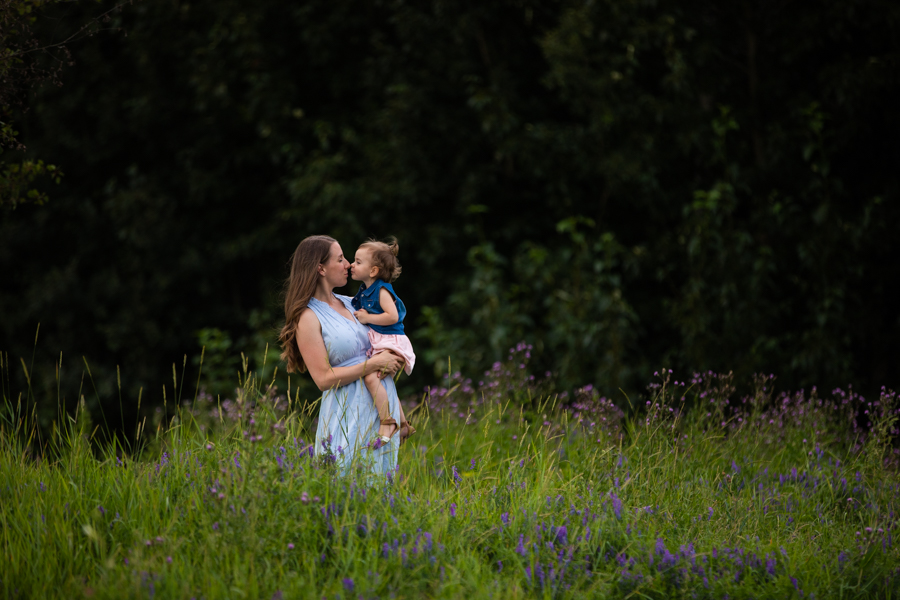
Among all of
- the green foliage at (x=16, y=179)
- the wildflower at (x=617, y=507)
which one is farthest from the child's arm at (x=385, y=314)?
the green foliage at (x=16, y=179)

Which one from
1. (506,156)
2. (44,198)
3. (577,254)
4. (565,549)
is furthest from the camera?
(506,156)

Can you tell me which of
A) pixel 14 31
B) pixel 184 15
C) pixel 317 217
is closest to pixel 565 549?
pixel 14 31

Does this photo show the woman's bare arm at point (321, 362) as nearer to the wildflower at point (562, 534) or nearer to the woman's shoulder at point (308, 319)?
the woman's shoulder at point (308, 319)

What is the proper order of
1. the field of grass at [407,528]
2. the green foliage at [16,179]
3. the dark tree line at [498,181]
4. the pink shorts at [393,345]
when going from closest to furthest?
the field of grass at [407,528]
the pink shorts at [393,345]
the green foliage at [16,179]
the dark tree line at [498,181]

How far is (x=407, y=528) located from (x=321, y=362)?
2.84 ft

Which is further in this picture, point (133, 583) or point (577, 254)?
point (577, 254)

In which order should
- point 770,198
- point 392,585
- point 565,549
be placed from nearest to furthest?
1. point 392,585
2. point 565,549
3. point 770,198

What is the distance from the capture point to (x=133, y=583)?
2.42m

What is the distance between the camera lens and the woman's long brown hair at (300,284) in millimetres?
3410

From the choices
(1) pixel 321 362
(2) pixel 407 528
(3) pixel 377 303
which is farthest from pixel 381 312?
(2) pixel 407 528

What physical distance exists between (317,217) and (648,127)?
14.5ft

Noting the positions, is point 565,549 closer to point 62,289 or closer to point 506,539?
point 506,539

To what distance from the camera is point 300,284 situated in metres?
3.43

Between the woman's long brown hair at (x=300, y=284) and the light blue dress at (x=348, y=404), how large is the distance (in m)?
0.07
